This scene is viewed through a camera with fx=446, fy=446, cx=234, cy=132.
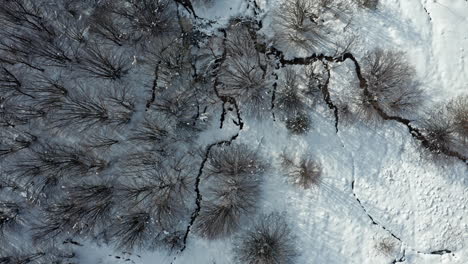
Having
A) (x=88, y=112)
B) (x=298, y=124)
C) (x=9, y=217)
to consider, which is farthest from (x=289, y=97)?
(x=9, y=217)

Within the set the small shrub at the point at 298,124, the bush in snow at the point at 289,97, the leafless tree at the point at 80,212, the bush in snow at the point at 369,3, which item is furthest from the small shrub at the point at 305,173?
the leafless tree at the point at 80,212

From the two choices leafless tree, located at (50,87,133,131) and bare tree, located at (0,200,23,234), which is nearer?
leafless tree, located at (50,87,133,131)

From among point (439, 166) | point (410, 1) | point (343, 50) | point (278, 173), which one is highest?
point (410, 1)

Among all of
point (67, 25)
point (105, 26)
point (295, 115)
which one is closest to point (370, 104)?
point (295, 115)

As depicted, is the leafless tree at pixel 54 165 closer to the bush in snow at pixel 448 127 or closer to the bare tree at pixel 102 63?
the bare tree at pixel 102 63

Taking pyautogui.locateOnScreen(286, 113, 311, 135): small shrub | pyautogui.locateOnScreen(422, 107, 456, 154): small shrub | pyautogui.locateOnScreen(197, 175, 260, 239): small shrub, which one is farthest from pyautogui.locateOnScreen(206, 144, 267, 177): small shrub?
pyautogui.locateOnScreen(422, 107, 456, 154): small shrub

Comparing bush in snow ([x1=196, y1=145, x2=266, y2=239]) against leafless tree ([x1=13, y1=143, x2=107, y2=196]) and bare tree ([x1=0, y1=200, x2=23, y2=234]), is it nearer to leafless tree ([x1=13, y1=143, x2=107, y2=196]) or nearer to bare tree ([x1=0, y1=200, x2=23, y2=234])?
leafless tree ([x1=13, y1=143, x2=107, y2=196])

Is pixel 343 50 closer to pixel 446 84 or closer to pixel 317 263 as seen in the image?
pixel 446 84
